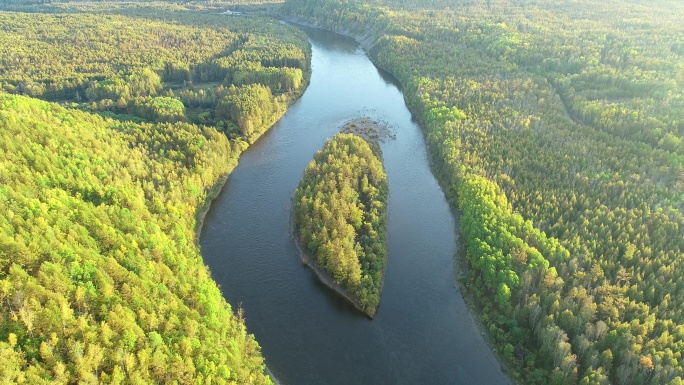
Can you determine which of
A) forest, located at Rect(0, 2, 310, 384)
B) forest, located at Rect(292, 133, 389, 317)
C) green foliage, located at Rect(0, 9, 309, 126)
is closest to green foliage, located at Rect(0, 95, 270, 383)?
forest, located at Rect(0, 2, 310, 384)

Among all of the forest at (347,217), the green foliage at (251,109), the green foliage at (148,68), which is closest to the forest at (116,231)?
the green foliage at (251,109)

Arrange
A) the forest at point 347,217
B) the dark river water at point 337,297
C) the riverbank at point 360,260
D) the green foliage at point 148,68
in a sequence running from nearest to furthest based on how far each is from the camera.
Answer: the dark river water at point 337,297 → the riverbank at point 360,260 → the forest at point 347,217 → the green foliage at point 148,68

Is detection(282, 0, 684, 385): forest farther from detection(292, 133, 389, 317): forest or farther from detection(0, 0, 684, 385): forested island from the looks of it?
detection(292, 133, 389, 317): forest

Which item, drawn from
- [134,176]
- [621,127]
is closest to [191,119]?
[134,176]

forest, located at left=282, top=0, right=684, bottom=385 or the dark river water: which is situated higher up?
forest, located at left=282, top=0, right=684, bottom=385

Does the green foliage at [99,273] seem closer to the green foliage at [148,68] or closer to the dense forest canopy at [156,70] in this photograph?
the dense forest canopy at [156,70]

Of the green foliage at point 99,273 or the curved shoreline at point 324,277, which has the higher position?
the green foliage at point 99,273

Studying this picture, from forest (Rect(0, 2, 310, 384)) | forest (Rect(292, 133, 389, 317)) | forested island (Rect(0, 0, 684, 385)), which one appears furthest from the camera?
forest (Rect(292, 133, 389, 317))
